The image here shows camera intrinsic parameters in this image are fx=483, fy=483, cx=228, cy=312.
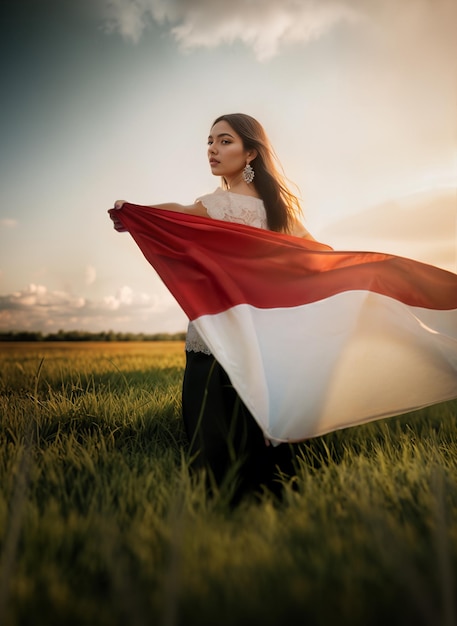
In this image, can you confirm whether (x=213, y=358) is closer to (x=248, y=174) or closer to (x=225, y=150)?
(x=248, y=174)

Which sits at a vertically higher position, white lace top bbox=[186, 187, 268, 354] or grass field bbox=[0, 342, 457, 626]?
white lace top bbox=[186, 187, 268, 354]

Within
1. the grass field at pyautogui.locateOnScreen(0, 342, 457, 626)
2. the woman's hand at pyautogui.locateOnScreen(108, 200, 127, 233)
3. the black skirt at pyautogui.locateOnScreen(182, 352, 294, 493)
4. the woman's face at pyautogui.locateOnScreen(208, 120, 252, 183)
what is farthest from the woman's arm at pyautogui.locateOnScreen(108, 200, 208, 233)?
the grass field at pyautogui.locateOnScreen(0, 342, 457, 626)

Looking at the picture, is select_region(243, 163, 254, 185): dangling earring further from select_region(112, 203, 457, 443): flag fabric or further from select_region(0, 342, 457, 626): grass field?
select_region(0, 342, 457, 626): grass field

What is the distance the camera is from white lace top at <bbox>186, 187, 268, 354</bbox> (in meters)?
3.12

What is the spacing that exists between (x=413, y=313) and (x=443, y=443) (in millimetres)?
905

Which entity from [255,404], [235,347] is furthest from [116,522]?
[235,347]

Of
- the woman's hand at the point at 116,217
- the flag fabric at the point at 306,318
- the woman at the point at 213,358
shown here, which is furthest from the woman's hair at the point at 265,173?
the woman's hand at the point at 116,217

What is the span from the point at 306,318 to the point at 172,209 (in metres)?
1.12

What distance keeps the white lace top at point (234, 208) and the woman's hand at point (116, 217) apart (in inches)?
21.0

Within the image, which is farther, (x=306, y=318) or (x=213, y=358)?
(x=213, y=358)

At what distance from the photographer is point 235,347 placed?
8.07 feet

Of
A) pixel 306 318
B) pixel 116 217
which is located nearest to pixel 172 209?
pixel 116 217

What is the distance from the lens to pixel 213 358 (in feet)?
9.26

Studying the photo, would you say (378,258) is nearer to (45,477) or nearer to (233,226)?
(233,226)
